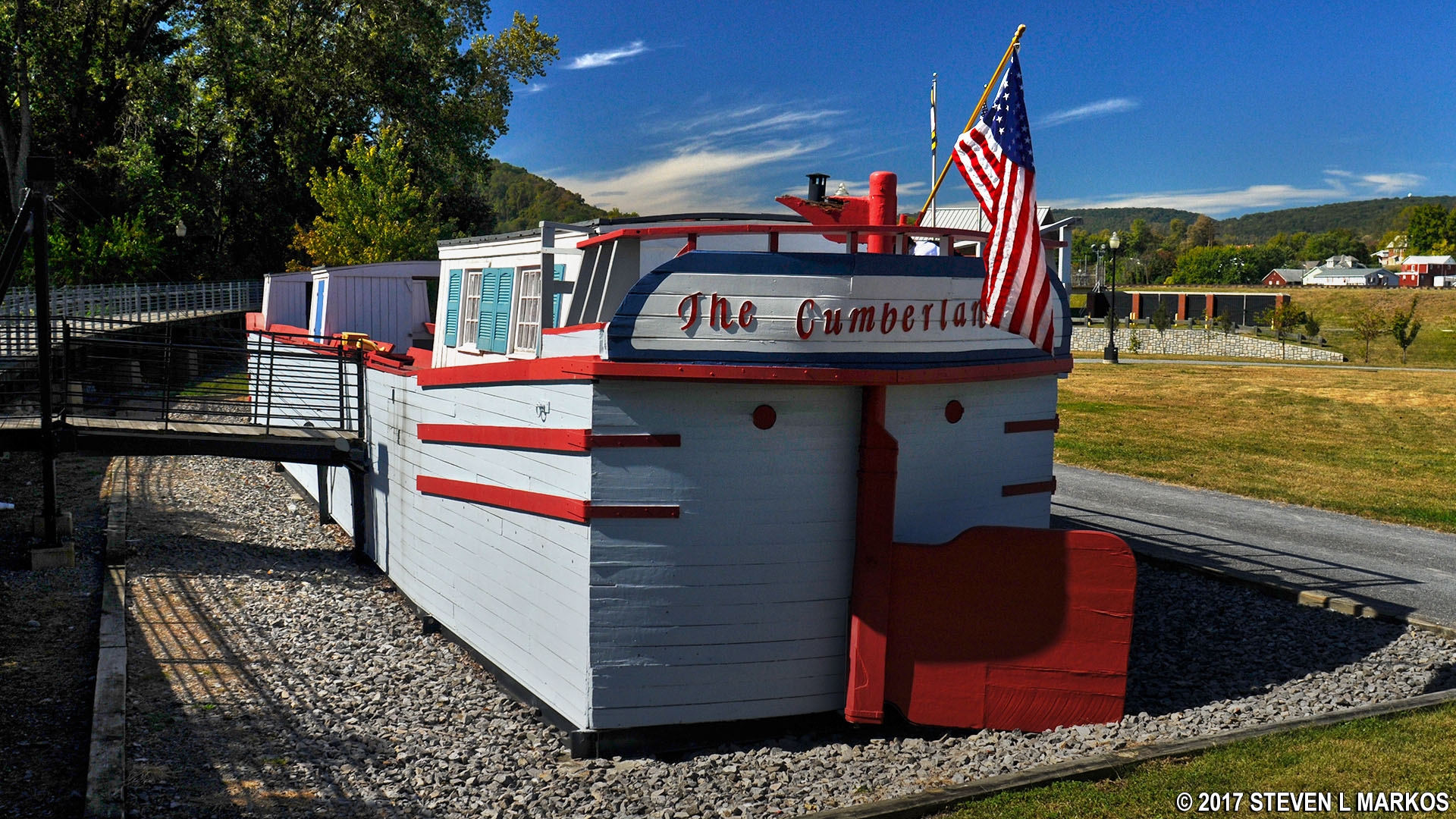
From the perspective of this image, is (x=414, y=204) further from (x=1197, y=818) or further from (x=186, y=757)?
(x=1197, y=818)

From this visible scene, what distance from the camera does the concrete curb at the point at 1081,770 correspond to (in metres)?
6.53

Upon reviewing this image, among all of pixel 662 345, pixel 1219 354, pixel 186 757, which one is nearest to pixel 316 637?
pixel 186 757

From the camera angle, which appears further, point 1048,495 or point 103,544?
point 103,544

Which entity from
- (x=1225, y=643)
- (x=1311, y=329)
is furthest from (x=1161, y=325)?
(x=1225, y=643)

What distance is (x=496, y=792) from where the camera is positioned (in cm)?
765

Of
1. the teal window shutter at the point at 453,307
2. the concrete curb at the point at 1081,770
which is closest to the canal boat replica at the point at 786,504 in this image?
the concrete curb at the point at 1081,770

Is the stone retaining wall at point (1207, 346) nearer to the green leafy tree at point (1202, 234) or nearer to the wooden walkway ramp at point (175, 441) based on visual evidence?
the wooden walkway ramp at point (175, 441)

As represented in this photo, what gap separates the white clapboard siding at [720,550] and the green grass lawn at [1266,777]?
2186 mm

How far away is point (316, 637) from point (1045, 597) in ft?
25.8

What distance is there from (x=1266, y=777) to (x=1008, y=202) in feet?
15.4

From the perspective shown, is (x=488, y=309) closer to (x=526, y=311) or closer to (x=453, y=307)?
(x=526, y=311)

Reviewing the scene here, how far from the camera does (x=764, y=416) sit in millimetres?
8031

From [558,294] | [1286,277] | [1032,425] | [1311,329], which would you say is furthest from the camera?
[1286,277]

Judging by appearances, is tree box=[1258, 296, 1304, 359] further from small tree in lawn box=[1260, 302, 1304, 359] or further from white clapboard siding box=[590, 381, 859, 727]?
white clapboard siding box=[590, 381, 859, 727]
